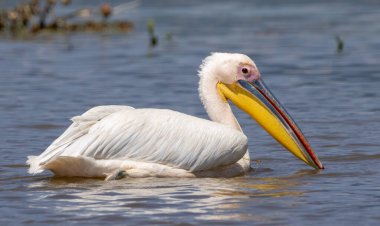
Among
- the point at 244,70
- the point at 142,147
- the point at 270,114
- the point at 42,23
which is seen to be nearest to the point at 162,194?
the point at 142,147

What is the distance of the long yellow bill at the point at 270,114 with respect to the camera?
7.22 m

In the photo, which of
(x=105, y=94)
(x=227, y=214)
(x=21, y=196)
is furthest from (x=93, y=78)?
(x=227, y=214)

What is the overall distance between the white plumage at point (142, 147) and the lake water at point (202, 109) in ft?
0.33

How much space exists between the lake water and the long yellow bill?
0.16 m

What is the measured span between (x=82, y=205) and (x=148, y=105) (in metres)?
4.51

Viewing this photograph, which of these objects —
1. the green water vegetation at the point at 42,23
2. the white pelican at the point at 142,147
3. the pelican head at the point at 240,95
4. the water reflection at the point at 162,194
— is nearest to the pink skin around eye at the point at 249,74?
the pelican head at the point at 240,95

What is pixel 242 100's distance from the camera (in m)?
7.48

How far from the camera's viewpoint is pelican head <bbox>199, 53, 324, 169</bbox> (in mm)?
7301

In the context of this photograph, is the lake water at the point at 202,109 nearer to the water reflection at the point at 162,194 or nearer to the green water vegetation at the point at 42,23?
the water reflection at the point at 162,194

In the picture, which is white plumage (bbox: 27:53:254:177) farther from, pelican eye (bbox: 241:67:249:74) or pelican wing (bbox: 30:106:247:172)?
pelican eye (bbox: 241:67:249:74)

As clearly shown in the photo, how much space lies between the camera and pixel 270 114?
7344 mm

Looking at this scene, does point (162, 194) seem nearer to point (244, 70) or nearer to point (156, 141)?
point (156, 141)

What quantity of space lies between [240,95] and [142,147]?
1024 millimetres

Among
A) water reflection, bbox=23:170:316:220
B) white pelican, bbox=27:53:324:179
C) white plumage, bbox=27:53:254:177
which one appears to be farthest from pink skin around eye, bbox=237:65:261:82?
water reflection, bbox=23:170:316:220
